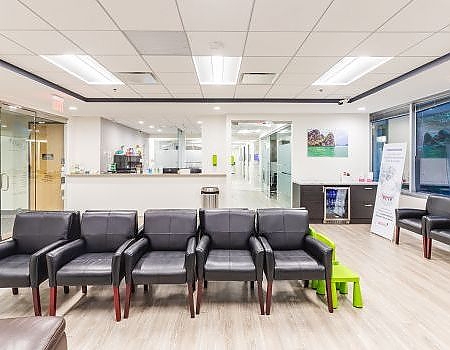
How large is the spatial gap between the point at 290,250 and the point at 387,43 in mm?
2565

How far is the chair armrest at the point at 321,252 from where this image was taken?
295cm

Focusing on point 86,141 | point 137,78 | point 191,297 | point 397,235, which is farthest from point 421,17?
point 86,141

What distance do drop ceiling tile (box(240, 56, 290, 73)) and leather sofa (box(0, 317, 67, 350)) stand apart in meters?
3.43

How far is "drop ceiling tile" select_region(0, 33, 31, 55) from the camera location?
335 cm

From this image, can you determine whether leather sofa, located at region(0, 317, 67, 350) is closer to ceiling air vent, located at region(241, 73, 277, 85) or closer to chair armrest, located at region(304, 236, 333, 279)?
chair armrest, located at region(304, 236, 333, 279)

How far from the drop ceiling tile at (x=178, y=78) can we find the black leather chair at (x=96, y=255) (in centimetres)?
227

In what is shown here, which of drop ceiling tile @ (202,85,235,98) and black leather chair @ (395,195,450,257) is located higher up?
drop ceiling tile @ (202,85,235,98)

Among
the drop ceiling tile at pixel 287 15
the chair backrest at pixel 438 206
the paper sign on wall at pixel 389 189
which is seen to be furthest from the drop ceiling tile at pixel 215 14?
the paper sign on wall at pixel 389 189

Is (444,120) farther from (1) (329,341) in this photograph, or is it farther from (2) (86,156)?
(2) (86,156)

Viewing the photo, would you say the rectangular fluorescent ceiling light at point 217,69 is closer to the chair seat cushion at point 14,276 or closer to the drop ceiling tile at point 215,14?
the drop ceiling tile at point 215,14

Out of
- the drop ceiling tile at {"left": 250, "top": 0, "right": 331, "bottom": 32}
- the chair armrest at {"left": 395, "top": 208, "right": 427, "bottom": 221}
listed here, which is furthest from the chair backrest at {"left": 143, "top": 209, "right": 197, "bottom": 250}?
the chair armrest at {"left": 395, "top": 208, "right": 427, "bottom": 221}

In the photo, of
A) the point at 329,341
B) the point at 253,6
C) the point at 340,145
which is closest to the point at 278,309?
the point at 329,341

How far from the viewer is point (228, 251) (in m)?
3.39

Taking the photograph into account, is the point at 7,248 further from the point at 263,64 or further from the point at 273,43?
the point at 263,64
